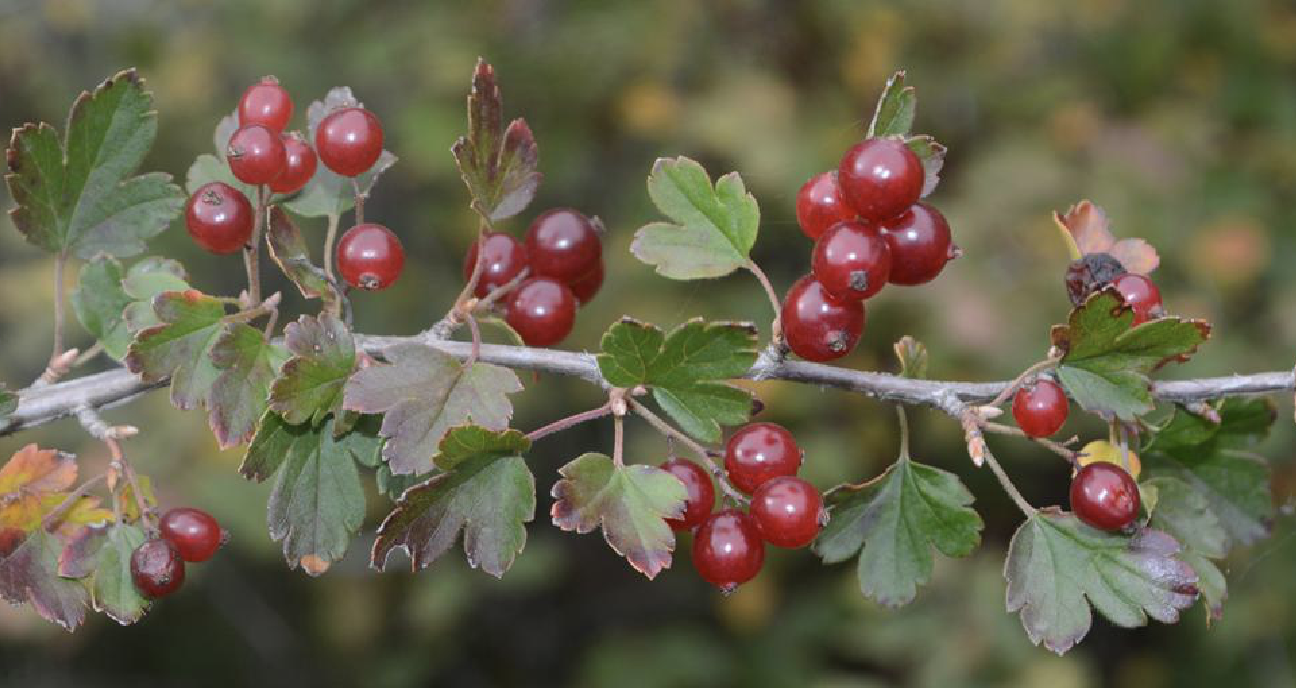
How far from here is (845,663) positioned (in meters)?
3.50

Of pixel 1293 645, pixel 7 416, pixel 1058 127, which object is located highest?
pixel 7 416

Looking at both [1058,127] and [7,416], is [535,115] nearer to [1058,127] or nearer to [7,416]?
[1058,127]

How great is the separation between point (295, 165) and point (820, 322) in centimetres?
49

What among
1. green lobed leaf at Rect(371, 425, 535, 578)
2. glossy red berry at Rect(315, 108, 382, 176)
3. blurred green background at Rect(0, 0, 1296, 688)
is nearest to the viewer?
green lobed leaf at Rect(371, 425, 535, 578)

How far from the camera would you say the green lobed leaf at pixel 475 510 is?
0.87m

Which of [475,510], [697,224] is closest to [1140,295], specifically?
[697,224]

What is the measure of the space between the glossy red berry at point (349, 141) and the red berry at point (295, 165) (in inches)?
0.7

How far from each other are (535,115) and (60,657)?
2.40 meters

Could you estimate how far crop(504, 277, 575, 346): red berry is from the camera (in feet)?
3.32

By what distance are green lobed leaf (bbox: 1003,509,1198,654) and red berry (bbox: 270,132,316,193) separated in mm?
713

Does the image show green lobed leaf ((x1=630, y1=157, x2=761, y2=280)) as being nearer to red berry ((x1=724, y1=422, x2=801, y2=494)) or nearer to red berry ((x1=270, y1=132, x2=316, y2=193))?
red berry ((x1=724, y1=422, x2=801, y2=494))

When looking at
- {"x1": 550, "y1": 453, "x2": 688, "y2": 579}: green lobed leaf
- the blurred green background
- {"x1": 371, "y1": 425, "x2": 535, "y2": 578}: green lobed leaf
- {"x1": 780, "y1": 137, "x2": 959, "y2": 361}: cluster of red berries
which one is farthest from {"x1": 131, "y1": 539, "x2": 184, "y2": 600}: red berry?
the blurred green background

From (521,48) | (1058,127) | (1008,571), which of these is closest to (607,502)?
(1008,571)

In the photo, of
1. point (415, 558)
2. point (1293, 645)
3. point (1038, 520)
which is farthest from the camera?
point (1293, 645)
